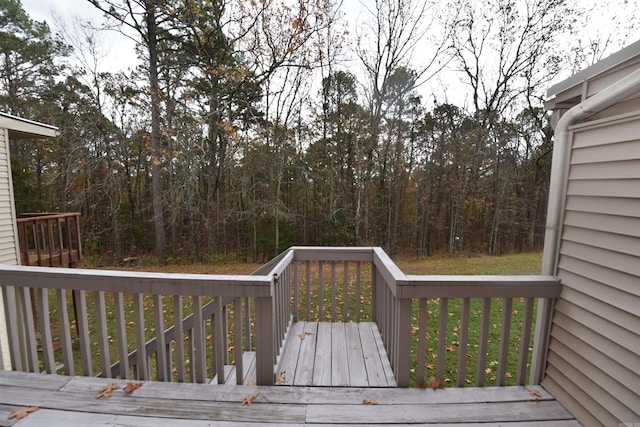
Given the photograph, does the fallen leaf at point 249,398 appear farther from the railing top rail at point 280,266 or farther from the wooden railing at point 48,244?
the wooden railing at point 48,244

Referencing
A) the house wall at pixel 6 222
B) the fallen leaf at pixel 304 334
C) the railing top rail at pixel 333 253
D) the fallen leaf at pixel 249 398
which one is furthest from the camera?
the house wall at pixel 6 222

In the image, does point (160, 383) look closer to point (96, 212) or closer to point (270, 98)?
point (270, 98)

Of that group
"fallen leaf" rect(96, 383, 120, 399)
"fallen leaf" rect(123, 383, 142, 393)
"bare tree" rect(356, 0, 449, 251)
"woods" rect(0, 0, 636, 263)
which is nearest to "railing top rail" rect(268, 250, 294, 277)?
"fallen leaf" rect(123, 383, 142, 393)

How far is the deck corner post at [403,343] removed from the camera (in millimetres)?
1809

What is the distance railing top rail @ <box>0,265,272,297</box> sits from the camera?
1.73 m

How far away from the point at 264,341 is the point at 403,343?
0.91 metres

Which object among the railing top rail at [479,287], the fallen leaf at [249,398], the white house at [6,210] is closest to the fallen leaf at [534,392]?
the railing top rail at [479,287]

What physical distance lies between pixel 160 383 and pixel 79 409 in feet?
1.34

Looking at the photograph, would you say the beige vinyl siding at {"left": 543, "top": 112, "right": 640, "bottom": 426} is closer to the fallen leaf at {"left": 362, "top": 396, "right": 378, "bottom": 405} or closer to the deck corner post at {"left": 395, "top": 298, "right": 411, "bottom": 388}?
the deck corner post at {"left": 395, "top": 298, "right": 411, "bottom": 388}

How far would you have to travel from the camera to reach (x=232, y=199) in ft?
39.1

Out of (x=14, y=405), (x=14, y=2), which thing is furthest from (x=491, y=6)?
(x=14, y=2)

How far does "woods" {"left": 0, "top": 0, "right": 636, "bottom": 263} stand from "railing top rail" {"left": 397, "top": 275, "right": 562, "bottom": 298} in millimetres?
7557

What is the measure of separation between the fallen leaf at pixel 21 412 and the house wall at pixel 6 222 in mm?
4102

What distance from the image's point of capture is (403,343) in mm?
1842
